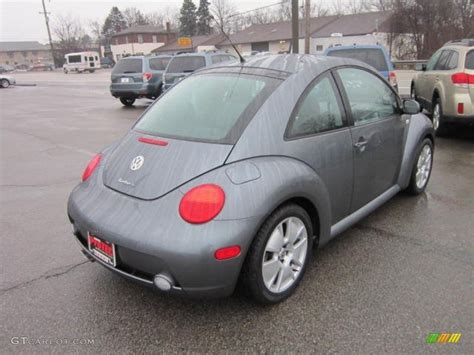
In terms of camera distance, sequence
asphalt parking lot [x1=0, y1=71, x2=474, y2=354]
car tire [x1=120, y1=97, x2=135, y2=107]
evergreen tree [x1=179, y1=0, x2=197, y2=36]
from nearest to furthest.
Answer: asphalt parking lot [x1=0, y1=71, x2=474, y2=354], car tire [x1=120, y1=97, x2=135, y2=107], evergreen tree [x1=179, y1=0, x2=197, y2=36]

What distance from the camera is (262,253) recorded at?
8.27 ft

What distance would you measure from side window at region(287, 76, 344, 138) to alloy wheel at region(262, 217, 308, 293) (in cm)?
63

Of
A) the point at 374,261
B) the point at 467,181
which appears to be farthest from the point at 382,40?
the point at 374,261

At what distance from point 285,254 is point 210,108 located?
1.18m

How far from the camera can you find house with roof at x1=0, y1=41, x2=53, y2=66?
123 metres

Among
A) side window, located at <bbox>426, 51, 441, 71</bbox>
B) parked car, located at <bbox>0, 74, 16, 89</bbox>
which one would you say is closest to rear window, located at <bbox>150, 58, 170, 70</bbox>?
side window, located at <bbox>426, 51, 441, 71</bbox>

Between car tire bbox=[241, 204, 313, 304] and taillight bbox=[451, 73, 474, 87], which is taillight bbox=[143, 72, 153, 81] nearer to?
taillight bbox=[451, 73, 474, 87]

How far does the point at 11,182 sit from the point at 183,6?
9316cm

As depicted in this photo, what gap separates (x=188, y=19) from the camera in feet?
297

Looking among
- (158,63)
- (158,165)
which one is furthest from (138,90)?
(158,165)

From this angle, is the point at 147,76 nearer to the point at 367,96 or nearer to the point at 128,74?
the point at 128,74

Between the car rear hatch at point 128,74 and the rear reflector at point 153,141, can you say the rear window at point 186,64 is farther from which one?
the rear reflector at point 153,141

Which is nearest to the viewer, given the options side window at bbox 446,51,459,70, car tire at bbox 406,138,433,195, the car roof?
the car roof

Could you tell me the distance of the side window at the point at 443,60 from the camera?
25.1 feet
